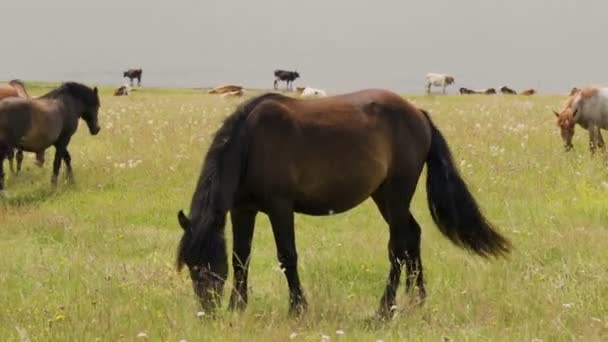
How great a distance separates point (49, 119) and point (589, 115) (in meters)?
11.2

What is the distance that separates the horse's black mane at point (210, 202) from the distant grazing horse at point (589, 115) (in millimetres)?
10712

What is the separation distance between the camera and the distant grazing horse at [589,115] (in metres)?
14.8

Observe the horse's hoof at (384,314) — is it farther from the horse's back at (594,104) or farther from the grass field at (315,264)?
the horse's back at (594,104)

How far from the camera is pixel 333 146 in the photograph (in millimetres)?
6160

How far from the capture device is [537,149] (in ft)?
48.6

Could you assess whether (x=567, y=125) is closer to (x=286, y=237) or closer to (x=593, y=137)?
(x=593, y=137)

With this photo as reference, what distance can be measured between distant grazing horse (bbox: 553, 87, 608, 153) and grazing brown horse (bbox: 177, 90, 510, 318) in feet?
28.5

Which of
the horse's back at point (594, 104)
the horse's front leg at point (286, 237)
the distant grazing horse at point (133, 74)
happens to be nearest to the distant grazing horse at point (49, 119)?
the horse's front leg at point (286, 237)

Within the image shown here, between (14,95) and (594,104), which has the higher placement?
(594,104)

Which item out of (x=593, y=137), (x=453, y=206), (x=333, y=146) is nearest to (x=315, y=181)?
(x=333, y=146)

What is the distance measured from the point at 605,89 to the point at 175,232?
10194 mm

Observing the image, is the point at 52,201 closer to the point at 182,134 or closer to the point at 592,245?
the point at 182,134

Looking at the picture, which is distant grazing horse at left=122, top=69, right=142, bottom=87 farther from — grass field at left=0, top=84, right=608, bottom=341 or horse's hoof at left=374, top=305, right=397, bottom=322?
horse's hoof at left=374, top=305, right=397, bottom=322

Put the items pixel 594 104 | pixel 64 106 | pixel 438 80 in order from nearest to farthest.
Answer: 1. pixel 64 106
2. pixel 594 104
3. pixel 438 80
